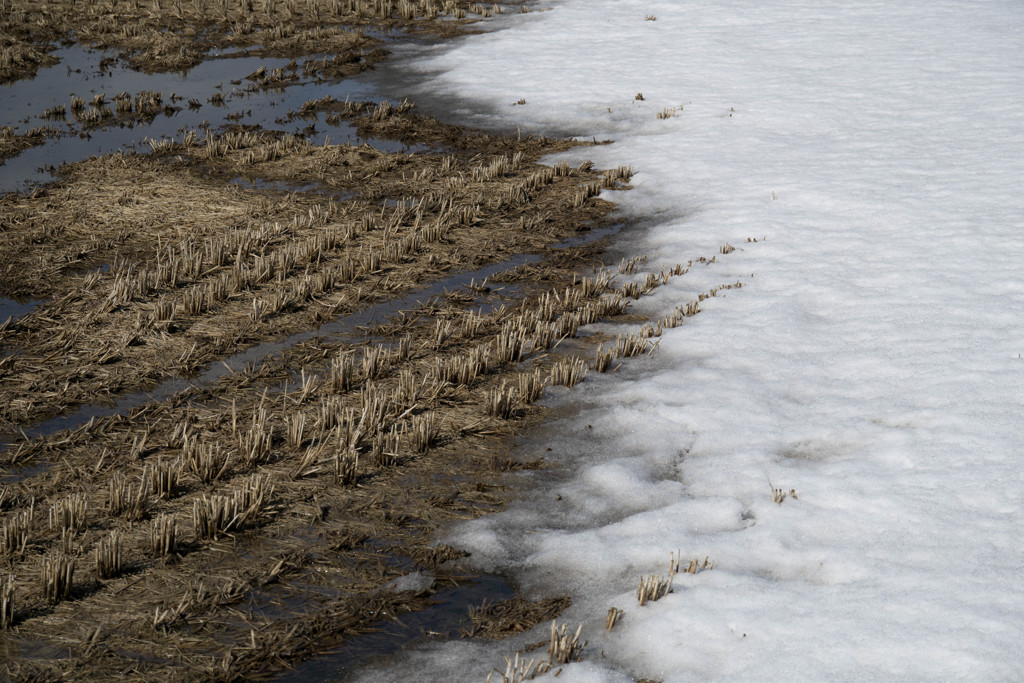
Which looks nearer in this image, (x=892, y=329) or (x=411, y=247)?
(x=892, y=329)

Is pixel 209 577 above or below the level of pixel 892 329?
below

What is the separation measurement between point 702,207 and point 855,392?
4.52m

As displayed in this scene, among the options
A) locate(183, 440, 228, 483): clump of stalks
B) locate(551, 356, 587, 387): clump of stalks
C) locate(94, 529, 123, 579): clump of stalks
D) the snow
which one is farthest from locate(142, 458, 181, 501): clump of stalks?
locate(551, 356, 587, 387): clump of stalks

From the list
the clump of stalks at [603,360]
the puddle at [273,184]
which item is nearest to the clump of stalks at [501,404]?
the clump of stalks at [603,360]

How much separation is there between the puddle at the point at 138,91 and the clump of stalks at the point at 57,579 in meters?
7.60

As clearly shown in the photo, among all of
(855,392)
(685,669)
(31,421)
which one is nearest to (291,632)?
(685,669)

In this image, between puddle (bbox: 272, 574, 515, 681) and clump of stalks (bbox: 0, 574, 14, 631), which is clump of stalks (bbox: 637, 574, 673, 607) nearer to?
puddle (bbox: 272, 574, 515, 681)

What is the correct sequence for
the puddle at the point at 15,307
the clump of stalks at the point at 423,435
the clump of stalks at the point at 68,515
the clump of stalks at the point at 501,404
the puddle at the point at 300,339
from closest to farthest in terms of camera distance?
the clump of stalks at the point at 68,515 < the clump of stalks at the point at 423,435 < the puddle at the point at 300,339 < the clump of stalks at the point at 501,404 < the puddle at the point at 15,307

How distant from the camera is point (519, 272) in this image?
8469mm

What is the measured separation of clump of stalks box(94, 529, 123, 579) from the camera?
4.25 metres

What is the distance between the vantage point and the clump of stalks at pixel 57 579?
409 centimetres

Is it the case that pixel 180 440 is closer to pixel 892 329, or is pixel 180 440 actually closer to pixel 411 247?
pixel 411 247

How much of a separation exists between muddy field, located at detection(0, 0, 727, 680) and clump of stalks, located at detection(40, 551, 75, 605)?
1 cm

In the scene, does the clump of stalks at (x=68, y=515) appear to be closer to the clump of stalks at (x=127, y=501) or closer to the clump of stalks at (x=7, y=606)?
the clump of stalks at (x=127, y=501)
